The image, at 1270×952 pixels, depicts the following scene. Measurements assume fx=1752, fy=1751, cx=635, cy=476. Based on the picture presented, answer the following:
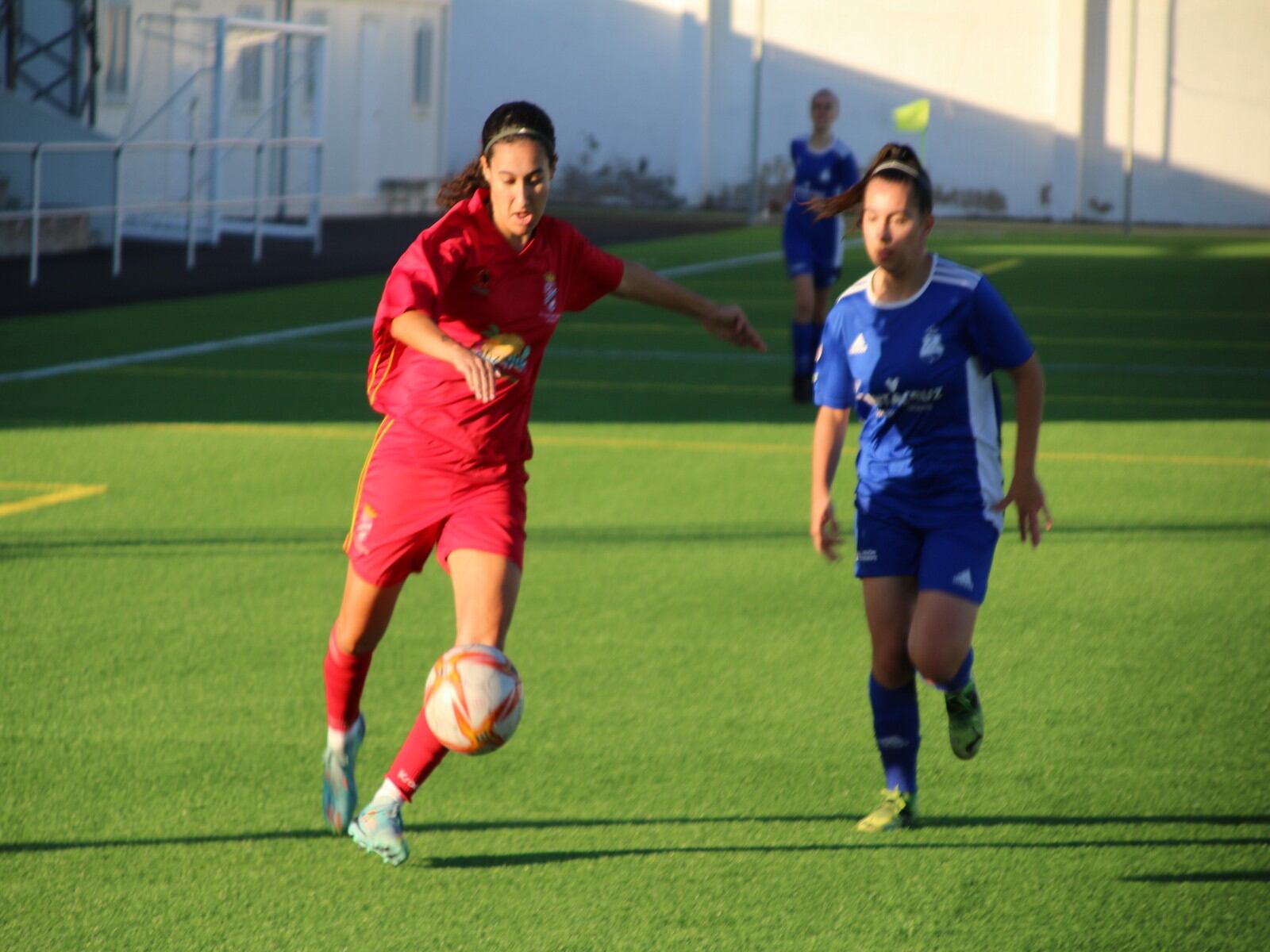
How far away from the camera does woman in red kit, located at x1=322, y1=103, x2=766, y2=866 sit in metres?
4.30

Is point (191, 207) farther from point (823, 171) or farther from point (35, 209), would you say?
point (823, 171)

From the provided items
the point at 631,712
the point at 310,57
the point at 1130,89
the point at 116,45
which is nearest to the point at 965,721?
the point at 631,712

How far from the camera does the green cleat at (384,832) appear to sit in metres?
4.40

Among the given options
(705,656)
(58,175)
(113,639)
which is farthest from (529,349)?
(58,175)

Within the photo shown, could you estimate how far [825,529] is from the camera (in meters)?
4.64

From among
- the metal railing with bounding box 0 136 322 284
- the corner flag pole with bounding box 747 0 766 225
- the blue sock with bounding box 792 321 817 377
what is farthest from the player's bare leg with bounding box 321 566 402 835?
the corner flag pole with bounding box 747 0 766 225

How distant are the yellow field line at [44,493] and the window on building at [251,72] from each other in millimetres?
23221

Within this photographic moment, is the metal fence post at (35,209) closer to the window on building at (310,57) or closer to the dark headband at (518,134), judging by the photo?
the window on building at (310,57)

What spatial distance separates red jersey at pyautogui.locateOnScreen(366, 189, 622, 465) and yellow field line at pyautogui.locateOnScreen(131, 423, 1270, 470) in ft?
21.7

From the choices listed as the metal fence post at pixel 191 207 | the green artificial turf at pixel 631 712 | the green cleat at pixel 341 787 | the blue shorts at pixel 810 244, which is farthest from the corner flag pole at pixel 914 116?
the green cleat at pixel 341 787

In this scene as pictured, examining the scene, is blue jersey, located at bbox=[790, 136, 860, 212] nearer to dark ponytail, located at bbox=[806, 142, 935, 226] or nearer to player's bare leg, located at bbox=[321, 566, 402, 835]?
dark ponytail, located at bbox=[806, 142, 935, 226]

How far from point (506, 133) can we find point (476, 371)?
75cm

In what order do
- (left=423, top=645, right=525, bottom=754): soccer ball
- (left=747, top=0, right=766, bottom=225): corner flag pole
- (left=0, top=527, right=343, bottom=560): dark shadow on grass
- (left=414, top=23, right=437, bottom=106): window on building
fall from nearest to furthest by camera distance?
1. (left=423, top=645, right=525, bottom=754): soccer ball
2. (left=0, top=527, right=343, bottom=560): dark shadow on grass
3. (left=747, top=0, right=766, bottom=225): corner flag pole
4. (left=414, top=23, right=437, bottom=106): window on building

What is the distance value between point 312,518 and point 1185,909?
5.56 meters
